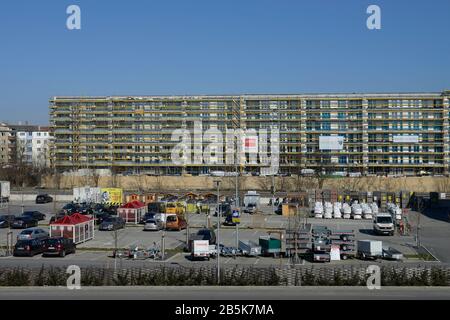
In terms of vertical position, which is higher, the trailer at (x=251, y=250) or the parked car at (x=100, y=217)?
the parked car at (x=100, y=217)

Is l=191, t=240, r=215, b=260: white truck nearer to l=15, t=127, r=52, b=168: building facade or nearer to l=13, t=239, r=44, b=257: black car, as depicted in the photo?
l=13, t=239, r=44, b=257: black car

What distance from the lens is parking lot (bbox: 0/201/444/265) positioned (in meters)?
26.1

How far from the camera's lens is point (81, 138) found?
9625 centimetres

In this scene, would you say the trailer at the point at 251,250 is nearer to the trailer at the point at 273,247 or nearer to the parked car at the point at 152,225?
the trailer at the point at 273,247

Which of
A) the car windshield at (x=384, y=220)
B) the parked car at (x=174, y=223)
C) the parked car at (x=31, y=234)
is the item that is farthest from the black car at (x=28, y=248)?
the car windshield at (x=384, y=220)

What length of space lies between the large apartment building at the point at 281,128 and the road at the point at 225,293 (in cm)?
6833

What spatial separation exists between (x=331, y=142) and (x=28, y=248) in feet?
225

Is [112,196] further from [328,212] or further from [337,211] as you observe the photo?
[337,211]

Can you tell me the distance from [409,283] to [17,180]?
69.4 meters

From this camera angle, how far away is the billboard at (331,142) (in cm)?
8888

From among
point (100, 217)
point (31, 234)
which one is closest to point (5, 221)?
point (100, 217)

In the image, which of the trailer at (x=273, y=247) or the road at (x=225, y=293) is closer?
the road at (x=225, y=293)
